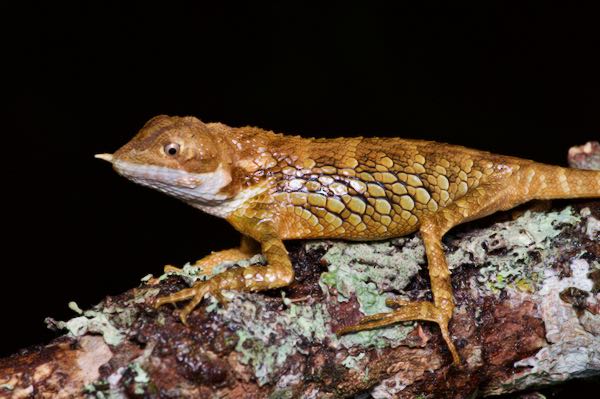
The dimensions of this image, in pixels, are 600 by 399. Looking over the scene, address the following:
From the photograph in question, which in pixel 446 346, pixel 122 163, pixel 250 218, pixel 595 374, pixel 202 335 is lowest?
pixel 595 374

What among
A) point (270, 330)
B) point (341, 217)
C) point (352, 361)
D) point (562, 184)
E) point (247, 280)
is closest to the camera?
point (270, 330)

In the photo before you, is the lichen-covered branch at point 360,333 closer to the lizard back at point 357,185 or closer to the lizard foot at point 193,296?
the lizard foot at point 193,296

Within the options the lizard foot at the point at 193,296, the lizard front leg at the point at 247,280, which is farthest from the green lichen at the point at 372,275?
the lizard foot at the point at 193,296

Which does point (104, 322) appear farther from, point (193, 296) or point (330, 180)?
point (330, 180)

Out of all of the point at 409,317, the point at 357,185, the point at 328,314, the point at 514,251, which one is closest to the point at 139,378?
the point at 328,314

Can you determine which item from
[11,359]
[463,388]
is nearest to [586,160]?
[463,388]

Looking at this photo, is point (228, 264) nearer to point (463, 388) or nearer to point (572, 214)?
point (463, 388)
